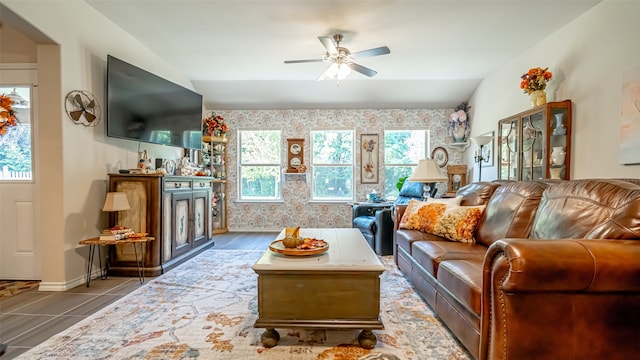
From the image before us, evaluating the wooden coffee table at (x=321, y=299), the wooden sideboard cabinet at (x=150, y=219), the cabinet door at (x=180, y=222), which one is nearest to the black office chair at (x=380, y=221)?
the wooden coffee table at (x=321, y=299)

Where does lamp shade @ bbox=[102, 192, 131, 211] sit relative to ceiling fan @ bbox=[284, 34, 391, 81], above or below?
below

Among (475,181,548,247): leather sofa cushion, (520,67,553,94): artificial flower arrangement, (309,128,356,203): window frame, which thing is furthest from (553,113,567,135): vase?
(309,128,356,203): window frame

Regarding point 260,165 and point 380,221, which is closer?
point 380,221

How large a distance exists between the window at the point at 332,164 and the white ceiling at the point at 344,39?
0.73m

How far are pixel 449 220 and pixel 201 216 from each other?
3.16 meters

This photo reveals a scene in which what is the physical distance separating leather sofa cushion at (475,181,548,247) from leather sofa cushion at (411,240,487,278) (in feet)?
0.52

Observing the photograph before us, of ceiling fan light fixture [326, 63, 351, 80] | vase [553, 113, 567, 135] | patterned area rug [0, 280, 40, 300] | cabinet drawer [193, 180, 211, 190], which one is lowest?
patterned area rug [0, 280, 40, 300]

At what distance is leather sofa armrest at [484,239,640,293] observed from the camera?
1194mm

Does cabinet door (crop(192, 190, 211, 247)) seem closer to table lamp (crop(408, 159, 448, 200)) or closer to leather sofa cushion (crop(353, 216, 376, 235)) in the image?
leather sofa cushion (crop(353, 216, 376, 235))

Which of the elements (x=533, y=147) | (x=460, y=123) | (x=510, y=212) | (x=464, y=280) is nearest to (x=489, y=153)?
(x=460, y=123)

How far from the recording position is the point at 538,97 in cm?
319

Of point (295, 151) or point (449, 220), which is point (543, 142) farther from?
point (295, 151)

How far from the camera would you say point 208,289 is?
8.99ft

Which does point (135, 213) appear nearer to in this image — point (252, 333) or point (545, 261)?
point (252, 333)
